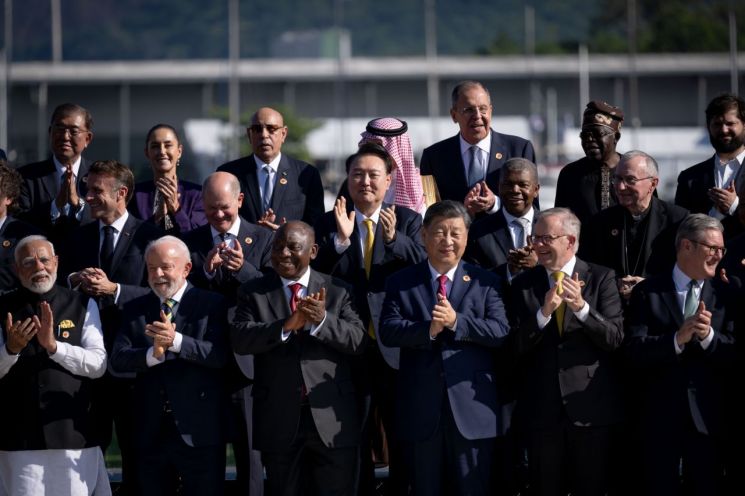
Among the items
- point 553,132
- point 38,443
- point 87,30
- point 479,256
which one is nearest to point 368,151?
point 479,256

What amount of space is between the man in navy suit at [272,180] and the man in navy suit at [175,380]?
1.65 metres

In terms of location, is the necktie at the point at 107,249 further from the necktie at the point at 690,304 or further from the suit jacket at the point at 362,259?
the necktie at the point at 690,304

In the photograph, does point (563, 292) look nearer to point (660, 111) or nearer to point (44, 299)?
point (44, 299)

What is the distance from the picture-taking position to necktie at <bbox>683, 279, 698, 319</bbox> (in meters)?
7.23

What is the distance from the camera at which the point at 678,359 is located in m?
7.15

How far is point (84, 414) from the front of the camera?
7445 mm

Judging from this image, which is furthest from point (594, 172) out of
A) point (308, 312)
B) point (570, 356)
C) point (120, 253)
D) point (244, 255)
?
point (120, 253)

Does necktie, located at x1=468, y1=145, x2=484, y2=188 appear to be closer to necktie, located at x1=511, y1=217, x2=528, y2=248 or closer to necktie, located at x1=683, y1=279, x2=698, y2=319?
necktie, located at x1=511, y1=217, x2=528, y2=248

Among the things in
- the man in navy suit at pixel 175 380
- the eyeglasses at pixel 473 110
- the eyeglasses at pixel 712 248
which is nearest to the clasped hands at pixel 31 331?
the man in navy suit at pixel 175 380

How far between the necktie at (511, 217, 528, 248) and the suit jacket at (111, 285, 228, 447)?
6.88 feet

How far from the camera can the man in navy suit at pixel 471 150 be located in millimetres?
9070

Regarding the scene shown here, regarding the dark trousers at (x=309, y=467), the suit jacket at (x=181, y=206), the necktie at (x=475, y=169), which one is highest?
the necktie at (x=475, y=169)

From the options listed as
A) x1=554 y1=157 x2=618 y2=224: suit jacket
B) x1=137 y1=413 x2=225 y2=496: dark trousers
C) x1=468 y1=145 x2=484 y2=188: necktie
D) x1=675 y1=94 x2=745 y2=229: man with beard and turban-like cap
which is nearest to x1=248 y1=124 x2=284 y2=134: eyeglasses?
x1=468 y1=145 x2=484 y2=188: necktie

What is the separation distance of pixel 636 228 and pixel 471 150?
1.67m
